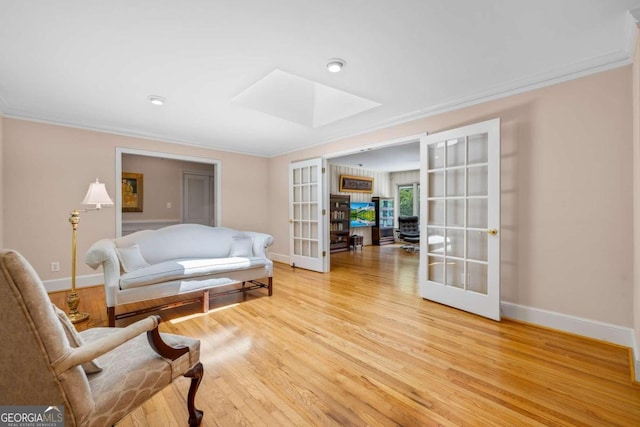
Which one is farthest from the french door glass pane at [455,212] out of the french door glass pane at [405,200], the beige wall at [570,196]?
the french door glass pane at [405,200]

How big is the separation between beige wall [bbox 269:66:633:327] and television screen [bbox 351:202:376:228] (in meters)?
5.28

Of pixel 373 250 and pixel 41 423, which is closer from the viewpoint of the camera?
pixel 41 423

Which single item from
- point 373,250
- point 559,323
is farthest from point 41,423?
point 373,250

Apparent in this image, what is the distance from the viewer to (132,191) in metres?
5.65

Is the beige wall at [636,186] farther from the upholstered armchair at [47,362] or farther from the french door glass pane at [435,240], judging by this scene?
the upholstered armchair at [47,362]

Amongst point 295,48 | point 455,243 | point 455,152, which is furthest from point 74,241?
point 455,152

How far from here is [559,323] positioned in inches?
98.0

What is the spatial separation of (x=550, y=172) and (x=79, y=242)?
586cm

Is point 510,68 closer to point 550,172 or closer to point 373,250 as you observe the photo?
point 550,172

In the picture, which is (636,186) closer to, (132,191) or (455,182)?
(455,182)

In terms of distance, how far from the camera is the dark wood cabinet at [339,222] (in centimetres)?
737

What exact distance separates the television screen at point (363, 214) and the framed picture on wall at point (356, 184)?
16.6 inches
